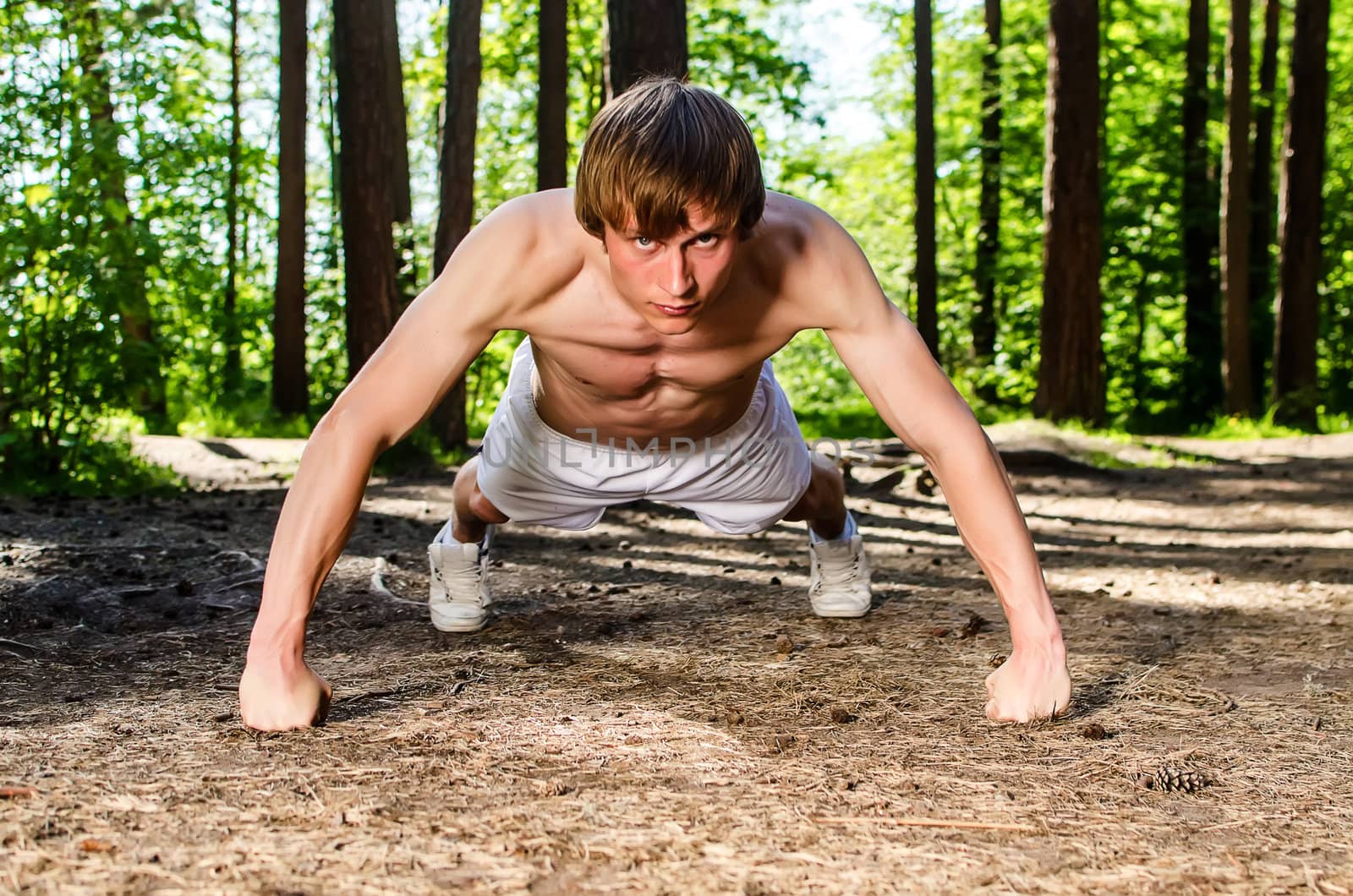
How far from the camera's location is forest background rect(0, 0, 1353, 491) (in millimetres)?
6941

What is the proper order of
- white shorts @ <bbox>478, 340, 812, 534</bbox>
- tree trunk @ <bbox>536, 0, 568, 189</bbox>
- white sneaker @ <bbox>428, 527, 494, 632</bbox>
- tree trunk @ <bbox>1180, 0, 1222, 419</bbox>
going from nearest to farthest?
1. white shorts @ <bbox>478, 340, 812, 534</bbox>
2. white sneaker @ <bbox>428, 527, 494, 632</bbox>
3. tree trunk @ <bbox>536, 0, 568, 189</bbox>
4. tree trunk @ <bbox>1180, 0, 1222, 419</bbox>

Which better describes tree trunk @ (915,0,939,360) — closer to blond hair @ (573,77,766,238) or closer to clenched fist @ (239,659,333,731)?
blond hair @ (573,77,766,238)

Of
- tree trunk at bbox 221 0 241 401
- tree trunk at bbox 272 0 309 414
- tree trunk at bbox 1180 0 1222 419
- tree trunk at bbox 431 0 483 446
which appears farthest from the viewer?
tree trunk at bbox 1180 0 1222 419

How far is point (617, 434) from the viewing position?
3340mm

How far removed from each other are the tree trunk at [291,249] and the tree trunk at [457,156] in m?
2.49

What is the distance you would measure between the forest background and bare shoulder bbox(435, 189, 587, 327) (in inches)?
157

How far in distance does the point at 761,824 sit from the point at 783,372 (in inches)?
931

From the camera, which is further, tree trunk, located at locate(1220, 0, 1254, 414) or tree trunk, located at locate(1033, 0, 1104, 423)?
tree trunk, located at locate(1220, 0, 1254, 414)

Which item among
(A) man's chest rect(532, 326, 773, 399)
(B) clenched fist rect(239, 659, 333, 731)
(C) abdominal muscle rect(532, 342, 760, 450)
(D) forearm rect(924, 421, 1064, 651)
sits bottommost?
(B) clenched fist rect(239, 659, 333, 731)

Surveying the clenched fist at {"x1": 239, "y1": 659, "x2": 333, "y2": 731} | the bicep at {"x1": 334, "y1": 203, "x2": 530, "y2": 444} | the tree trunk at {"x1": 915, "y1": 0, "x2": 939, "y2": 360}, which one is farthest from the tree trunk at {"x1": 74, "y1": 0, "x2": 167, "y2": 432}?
the tree trunk at {"x1": 915, "y1": 0, "x2": 939, "y2": 360}

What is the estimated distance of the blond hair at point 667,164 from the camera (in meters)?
2.33

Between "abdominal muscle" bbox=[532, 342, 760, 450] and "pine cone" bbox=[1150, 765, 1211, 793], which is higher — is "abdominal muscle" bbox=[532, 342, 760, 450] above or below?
above

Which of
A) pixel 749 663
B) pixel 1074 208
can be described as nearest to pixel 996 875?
pixel 749 663

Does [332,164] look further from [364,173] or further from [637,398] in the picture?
[637,398]
